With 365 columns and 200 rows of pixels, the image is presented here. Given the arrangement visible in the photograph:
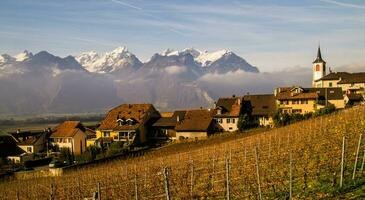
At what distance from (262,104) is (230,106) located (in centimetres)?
586

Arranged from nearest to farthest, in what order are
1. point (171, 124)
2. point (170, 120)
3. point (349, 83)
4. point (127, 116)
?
1. point (171, 124)
2. point (170, 120)
3. point (127, 116)
4. point (349, 83)

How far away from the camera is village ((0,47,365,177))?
215ft

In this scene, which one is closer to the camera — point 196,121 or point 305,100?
point 196,121

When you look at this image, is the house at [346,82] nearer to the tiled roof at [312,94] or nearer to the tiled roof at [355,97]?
the tiled roof at [355,97]

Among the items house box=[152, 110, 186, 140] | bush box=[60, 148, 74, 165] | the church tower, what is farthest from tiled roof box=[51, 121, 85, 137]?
the church tower

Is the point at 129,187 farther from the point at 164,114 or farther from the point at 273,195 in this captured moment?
the point at 164,114

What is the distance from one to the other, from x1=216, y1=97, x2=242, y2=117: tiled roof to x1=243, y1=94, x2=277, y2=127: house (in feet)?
10.5

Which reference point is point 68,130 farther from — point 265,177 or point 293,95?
point 265,177

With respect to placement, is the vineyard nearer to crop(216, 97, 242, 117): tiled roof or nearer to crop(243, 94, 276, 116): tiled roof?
crop(216, 97, 242, 117): tiled roof

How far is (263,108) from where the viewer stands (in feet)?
235

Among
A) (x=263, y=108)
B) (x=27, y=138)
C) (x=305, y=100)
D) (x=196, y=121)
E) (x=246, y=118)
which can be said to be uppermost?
(x=305, y=100)

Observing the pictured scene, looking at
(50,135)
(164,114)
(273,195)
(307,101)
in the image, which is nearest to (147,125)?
(164,114)

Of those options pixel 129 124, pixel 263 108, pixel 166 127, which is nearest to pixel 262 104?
pixel 263 108

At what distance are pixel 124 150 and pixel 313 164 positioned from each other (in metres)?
39.3
